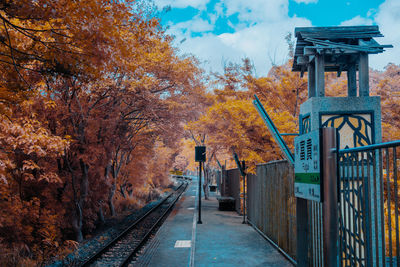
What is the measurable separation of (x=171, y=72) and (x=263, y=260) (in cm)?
985

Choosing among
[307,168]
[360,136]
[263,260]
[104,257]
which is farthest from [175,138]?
[307,168]

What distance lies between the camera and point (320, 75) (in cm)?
787

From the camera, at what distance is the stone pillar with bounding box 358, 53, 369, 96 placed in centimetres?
752

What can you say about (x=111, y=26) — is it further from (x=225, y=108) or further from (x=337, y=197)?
(x=225, y=108)

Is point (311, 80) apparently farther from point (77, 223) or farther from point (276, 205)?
point (77, 223)

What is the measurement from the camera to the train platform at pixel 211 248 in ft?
28.1

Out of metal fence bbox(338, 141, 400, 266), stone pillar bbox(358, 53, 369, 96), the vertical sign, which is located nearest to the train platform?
stone pillar bbox(358, 53, 369, 96)

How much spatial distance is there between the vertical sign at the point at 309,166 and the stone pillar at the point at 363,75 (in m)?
4.41

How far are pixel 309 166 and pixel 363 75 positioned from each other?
526 cm

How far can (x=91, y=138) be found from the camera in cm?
1578

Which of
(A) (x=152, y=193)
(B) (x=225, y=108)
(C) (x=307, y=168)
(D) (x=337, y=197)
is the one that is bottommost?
(A) (x=152, y=193)

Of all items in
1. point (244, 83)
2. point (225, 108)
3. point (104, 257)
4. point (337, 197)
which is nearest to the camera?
point (337, 197)

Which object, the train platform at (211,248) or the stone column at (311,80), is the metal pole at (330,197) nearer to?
the train platform at (211,248)

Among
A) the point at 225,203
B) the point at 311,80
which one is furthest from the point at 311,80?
the point at 225,203
